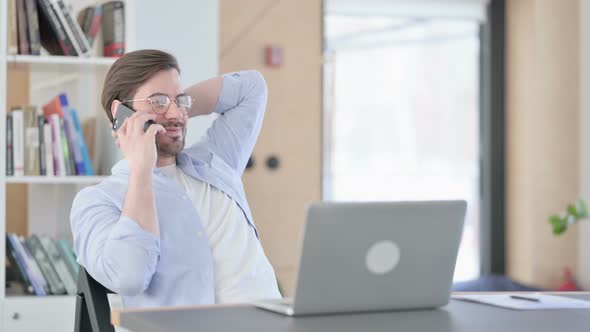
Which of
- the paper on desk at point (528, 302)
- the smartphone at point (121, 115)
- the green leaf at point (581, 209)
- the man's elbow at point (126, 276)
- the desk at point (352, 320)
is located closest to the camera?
the desk at point (352, 320)

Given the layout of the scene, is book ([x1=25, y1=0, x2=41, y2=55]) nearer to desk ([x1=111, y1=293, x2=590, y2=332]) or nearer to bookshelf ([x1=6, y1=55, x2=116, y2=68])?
bookshelf ([x1=6, y1=55, x2=116, y2=68])

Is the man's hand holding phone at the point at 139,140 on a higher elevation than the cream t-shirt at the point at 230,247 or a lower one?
higher

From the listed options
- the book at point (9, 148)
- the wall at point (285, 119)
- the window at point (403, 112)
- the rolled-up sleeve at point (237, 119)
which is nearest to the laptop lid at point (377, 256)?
the rolled-up sleeve at point (237, 119)

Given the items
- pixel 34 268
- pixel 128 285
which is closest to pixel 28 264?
pixel 34 268

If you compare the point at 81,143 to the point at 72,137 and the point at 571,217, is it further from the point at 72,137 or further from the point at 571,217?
the point at 571,217

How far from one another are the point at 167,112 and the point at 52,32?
116 centimetres

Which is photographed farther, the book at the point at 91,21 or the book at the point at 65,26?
the book at the point at 91,21

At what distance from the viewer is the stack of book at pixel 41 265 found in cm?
323

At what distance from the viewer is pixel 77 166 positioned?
3.29 metres

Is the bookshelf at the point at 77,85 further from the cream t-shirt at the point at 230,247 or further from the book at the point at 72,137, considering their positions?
the cream t-shirt at the point at 230,247

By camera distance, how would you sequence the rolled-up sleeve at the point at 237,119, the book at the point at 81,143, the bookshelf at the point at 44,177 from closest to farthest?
the rolled-up sleeve at the point at 237,119 < the bookshelf at the point at 44,177 < the book at the point at 81,143

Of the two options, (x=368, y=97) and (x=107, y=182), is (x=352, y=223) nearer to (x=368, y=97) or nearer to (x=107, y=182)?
(x=107, y=182)

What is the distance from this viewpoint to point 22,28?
10.5ft

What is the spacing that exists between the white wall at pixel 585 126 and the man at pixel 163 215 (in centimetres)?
327
